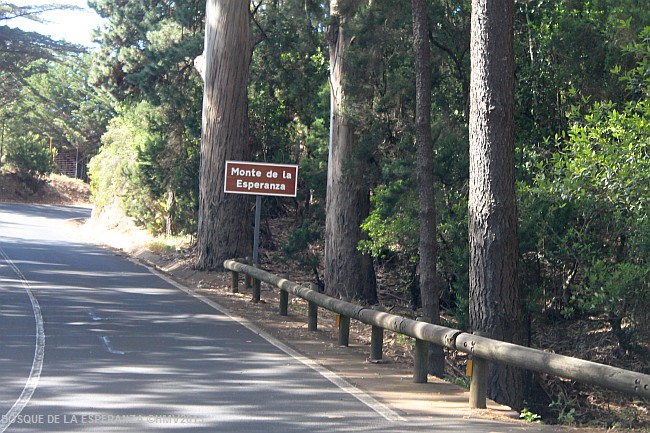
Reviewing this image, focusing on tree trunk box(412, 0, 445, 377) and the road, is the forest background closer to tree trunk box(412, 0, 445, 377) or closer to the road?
tree trunk box(412, 0, 445, 377)

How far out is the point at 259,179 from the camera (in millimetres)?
18328

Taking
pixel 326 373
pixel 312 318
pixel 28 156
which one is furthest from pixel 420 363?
pixel 28 156

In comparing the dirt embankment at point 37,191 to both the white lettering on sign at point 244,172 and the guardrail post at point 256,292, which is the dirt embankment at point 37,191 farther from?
the white lettering on sign at point 244,172

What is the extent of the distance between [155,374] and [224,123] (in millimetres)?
14283

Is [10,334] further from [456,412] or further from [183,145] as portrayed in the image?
[183,145]

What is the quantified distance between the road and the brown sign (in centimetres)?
253

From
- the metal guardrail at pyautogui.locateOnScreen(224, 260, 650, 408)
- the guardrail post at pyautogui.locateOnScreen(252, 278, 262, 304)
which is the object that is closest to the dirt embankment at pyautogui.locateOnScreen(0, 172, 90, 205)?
the guardrail post at pyautogui.locateOnScreen(252, 278, 262, 304)

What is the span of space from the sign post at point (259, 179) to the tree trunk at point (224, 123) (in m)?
5.79

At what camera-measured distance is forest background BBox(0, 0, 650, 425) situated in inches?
524

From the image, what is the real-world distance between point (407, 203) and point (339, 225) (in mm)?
3511

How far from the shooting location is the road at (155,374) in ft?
27.1

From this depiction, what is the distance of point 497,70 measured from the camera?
11961 millimetres

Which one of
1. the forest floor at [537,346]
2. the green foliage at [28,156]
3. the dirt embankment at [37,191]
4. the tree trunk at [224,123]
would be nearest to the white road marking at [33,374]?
the forest floor at [537,346]

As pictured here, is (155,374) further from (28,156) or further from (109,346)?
(28,156)
